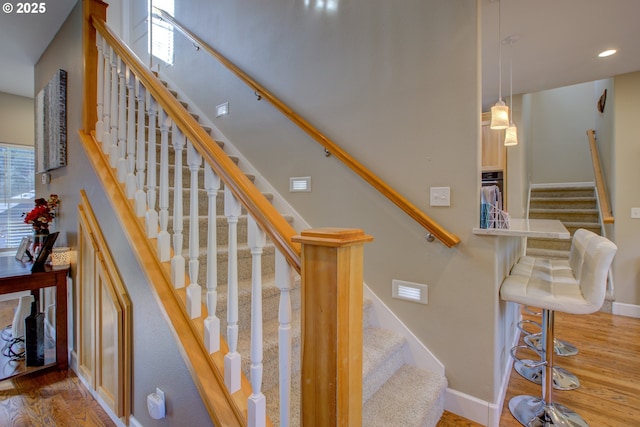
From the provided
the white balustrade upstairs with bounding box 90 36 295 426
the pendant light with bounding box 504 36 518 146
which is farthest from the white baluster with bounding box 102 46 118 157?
the pendant light with bounding box 504 36 518 146

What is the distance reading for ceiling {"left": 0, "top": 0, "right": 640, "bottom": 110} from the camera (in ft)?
6.73

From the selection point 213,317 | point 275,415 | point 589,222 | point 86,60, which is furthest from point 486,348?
point 589,222

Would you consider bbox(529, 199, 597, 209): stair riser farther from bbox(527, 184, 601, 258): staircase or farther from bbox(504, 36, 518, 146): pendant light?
bbox(504, 36, 518, 146): pendant light

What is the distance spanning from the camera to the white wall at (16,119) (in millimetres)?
3781

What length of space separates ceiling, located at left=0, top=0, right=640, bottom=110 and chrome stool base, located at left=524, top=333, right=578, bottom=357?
2.33 m

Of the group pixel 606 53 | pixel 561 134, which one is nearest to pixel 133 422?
pixel 606 53

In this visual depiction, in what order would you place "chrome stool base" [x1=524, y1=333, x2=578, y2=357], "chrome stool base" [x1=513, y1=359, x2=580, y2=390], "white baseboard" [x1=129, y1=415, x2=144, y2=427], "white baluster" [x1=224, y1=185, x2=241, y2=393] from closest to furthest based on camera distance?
"white baluster" [x1=224, y1=185, x2=241, y2=393]
"white baseboard" [x1=129, y1=415, x2=144, y2=427]
"chrome stool base" [x1=513, y1=359, x2=580, y2=390]
"chrome stool base" [x1=524, y1=333, x2=578, y2=357]

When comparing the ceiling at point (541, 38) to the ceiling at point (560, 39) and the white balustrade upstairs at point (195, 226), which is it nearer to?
the ceiling at point (560, 39)

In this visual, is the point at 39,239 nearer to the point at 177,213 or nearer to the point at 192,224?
the point at 177,213

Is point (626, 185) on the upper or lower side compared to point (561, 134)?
lower

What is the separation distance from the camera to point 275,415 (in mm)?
1200

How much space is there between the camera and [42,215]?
7.00ft

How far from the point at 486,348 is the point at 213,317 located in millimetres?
1449

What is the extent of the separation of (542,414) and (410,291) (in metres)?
0.94
